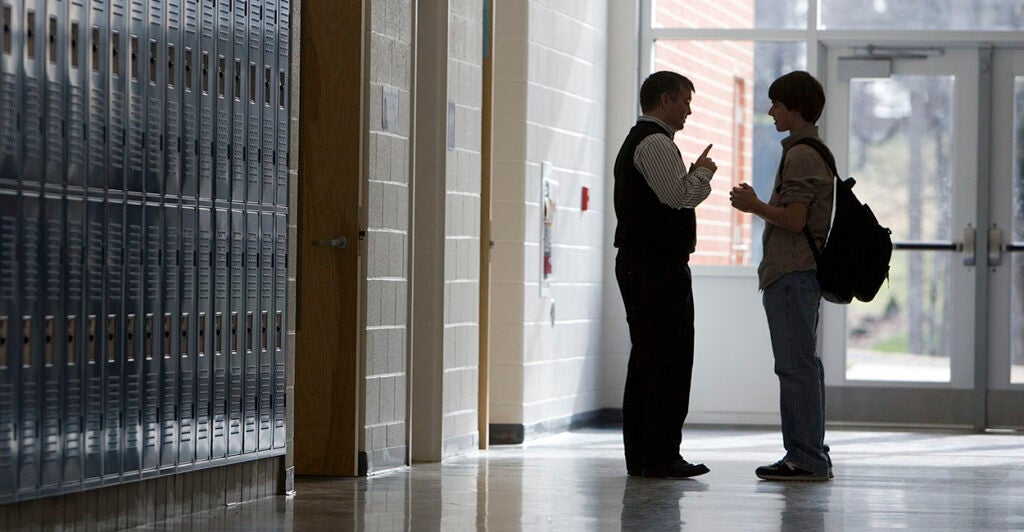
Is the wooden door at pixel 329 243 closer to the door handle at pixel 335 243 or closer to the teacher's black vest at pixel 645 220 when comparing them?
the door handle at pixel 335 243

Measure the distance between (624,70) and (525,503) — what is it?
454cm

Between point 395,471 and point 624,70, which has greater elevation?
point 624,70

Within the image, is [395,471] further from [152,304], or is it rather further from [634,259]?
[152,304]

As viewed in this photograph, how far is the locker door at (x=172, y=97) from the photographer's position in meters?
4.43

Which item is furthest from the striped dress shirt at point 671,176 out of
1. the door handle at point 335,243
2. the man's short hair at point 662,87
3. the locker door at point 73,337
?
the locker door at point 73,337

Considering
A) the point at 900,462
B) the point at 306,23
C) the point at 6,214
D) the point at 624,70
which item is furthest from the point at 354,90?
the point at 624,70

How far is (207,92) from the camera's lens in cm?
470

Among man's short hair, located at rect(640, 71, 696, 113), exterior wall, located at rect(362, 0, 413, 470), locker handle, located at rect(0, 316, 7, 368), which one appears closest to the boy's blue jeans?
man's short hair, located at rect(640, 71, 696, 113)

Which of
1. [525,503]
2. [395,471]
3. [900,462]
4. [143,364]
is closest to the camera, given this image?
[143,364]

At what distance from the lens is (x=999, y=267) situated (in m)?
8.88

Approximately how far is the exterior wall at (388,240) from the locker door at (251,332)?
91cm

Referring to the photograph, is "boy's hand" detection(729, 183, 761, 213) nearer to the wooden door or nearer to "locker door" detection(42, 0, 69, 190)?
the wooden door

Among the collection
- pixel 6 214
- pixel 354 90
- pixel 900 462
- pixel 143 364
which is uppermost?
pixel 354 90

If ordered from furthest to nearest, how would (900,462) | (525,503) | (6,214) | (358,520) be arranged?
(900,462), (525,503), (358,520), (6,214)
